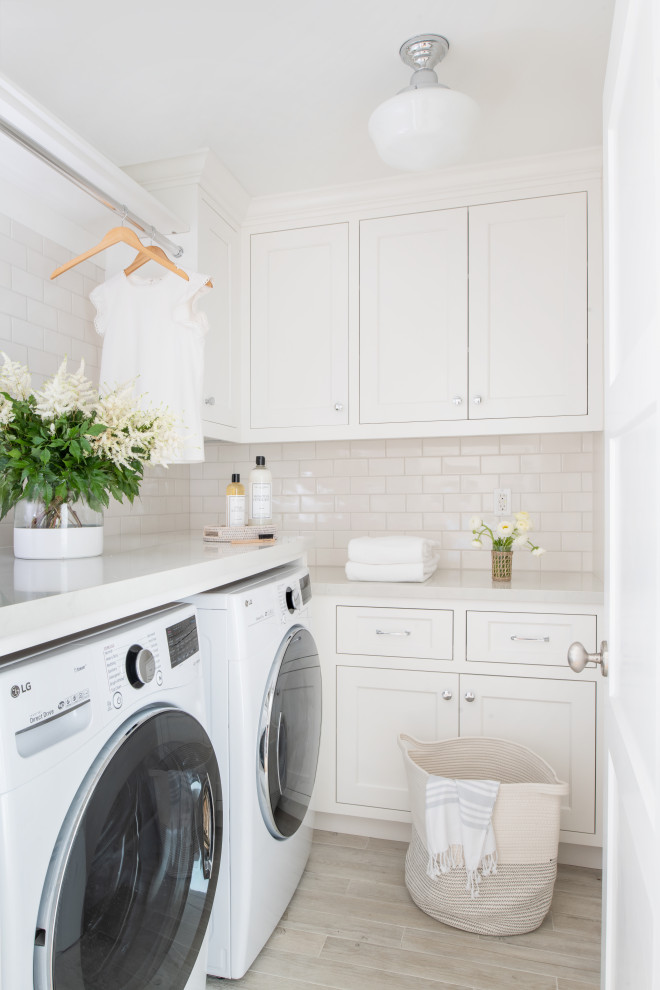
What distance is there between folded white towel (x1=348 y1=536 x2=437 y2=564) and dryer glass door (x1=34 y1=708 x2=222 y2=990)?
3.50 feet

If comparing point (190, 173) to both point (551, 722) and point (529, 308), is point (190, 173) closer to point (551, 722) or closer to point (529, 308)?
point (529, 308)

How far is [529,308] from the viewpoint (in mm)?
2393

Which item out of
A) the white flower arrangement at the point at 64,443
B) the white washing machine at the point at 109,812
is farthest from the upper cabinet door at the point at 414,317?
the white washing machine at the point at 109,812

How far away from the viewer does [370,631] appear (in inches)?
89.2

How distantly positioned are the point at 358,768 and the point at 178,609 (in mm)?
1253

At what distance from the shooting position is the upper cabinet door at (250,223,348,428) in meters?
2.60

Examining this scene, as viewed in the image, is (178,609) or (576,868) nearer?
(178,609)

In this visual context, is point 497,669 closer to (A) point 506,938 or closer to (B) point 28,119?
(A) point 506,938

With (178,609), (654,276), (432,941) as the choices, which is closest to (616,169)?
(654,276)

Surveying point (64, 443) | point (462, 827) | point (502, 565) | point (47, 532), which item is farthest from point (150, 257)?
point (462, 827)

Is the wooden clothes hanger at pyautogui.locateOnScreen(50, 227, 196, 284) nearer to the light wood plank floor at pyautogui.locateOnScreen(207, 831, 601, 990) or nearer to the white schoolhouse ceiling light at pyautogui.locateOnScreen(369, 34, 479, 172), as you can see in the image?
the white schoolhouse ceiling light at pyautogui.locateOnScreen(369, 34, 479, 172)

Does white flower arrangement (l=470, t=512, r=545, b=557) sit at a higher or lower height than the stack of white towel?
higher

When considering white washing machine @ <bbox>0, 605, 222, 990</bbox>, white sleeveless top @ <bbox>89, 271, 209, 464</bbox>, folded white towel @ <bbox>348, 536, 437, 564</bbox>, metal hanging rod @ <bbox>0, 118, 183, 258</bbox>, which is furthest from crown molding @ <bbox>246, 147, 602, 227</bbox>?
white washing machine @ <bbox>0, 605, 222, 990</bbox>

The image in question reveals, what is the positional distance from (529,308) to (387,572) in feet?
3.61
